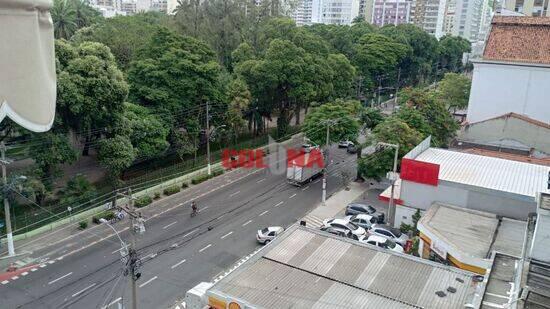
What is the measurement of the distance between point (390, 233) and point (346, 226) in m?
2.12

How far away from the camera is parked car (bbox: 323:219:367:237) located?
2323cm

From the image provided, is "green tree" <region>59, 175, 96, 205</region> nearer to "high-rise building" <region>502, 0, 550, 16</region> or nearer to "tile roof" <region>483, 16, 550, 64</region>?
"tile roof" <region>483, 16, 550, 64</region>

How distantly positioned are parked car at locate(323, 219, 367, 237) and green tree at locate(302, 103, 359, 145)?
29.5 feet

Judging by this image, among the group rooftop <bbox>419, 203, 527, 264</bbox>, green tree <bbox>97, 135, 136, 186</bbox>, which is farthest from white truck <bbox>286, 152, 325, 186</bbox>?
rooftop <bbox>419, 203, 527, 264</bbox>

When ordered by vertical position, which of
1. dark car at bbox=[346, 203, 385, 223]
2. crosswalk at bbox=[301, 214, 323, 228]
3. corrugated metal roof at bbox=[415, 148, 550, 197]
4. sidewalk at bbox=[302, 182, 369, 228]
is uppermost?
corrugated metal roof at bbox=[415, 148, 550, 197]

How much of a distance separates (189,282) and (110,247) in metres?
5.31

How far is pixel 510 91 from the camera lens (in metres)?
36.8

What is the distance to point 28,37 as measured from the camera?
11.5ft

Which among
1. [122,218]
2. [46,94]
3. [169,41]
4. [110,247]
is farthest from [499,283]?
[169,41]

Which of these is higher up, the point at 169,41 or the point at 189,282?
the point at 169,41

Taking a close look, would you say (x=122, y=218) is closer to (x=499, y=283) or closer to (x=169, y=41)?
(x=169, y=41)

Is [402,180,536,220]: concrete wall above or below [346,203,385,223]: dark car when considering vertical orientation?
above

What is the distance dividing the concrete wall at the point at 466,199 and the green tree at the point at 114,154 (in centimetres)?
1502

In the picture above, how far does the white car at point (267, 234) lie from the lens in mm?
22688
